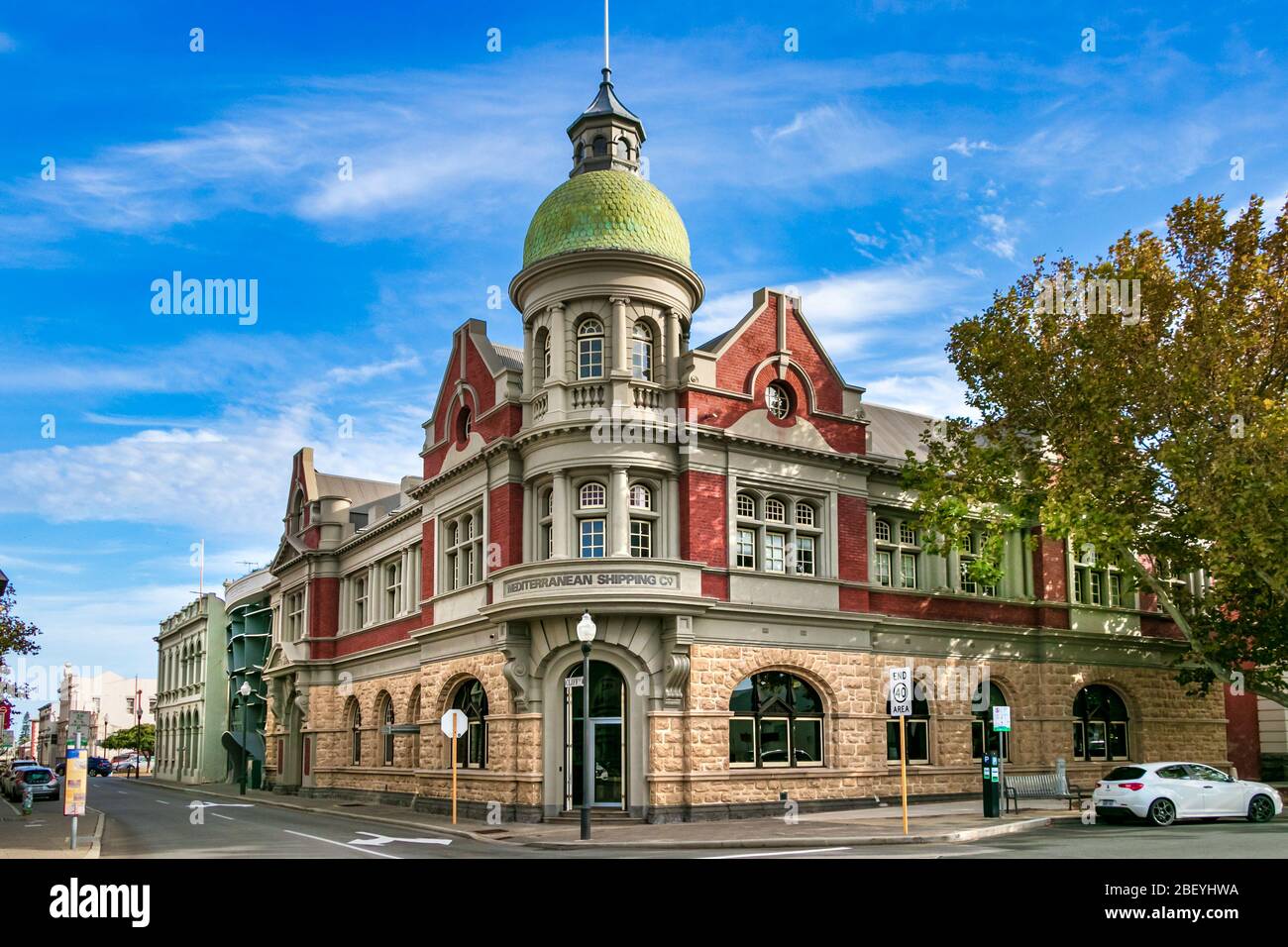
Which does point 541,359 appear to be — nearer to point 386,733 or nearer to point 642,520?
point 642,520

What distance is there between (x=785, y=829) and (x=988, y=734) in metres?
12.9

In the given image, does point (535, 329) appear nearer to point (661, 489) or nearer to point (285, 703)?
point (661, 489)

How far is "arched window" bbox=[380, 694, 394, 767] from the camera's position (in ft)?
128

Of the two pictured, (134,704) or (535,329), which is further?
(134,704)

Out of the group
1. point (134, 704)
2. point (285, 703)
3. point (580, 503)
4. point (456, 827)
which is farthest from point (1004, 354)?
point (134, 704)

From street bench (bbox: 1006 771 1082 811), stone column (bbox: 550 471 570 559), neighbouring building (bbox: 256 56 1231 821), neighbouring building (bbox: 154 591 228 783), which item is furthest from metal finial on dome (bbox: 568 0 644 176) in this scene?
neighbouring building (bbox: 154 591 228 783)

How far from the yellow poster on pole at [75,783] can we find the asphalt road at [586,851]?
1.01 metres

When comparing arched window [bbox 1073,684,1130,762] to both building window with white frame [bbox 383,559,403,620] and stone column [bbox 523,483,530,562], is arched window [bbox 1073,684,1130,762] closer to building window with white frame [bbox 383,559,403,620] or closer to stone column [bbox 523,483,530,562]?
stone column [bbox 523,483,530,562]

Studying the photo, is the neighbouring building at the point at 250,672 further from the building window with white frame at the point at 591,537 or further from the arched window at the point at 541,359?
the building window with white frame at the point at 591,537

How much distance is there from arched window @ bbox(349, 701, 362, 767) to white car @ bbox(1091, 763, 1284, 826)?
85.1 ft

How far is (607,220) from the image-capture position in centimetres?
2962

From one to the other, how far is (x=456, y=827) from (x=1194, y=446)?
19.7m

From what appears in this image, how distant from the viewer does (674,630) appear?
90.6ft

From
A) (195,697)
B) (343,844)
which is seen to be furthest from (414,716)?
(195,697)
